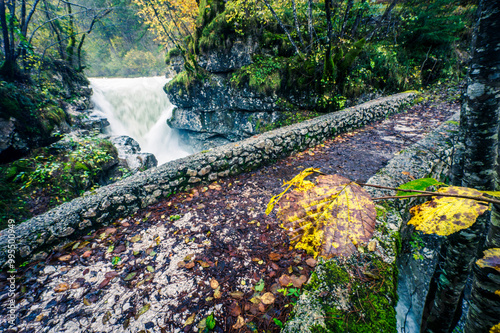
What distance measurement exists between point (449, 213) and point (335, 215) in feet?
1.14

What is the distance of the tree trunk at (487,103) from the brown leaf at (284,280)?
1313 millimetres

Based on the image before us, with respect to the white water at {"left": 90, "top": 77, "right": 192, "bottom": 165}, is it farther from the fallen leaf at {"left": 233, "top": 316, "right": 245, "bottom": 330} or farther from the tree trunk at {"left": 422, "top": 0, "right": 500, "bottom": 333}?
the tree trunk at {"left": 422, "top": 0, "right": 500, "bottom": 333}

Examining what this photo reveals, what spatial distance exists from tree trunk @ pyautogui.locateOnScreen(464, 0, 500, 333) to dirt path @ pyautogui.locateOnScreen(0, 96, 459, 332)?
4.36 ft

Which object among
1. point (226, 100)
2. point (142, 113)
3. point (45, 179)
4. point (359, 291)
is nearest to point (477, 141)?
point (359, 291)

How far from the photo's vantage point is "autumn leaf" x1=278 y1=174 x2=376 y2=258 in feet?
2.06

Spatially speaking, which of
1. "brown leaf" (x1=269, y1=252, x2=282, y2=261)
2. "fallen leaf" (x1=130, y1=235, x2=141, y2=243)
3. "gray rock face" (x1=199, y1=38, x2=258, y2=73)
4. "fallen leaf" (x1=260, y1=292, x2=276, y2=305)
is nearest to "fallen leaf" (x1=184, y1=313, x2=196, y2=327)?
"fallen leaf" (x1=260, y1=292, x2=276, y2=305)

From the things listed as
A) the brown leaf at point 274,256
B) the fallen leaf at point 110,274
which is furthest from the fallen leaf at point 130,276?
the brown leaf at point 274,256

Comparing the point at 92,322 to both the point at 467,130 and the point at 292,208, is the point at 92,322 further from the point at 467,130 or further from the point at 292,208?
the point at 467,130

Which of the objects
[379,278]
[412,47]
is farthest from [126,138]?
[412,47]

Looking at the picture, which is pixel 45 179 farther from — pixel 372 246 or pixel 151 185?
pixel 372 246

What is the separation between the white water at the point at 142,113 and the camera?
36.9 feet

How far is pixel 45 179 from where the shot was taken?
15.1 ft

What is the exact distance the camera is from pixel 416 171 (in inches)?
104

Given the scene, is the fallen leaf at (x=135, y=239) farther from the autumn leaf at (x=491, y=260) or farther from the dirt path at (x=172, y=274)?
the autumn leaf at (x=491, y=260)
